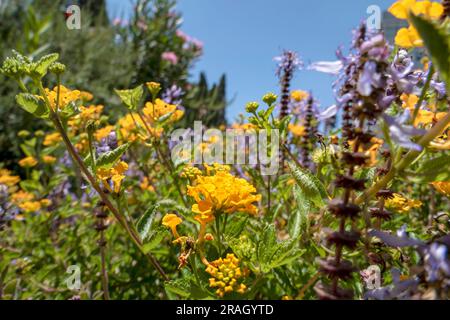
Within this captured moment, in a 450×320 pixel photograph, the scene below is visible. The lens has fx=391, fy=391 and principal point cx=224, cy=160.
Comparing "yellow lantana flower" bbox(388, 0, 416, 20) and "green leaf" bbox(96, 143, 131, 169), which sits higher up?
"yellow lantana flower" bbox(388, 0, 416, 20)

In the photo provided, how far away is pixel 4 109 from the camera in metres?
6.18

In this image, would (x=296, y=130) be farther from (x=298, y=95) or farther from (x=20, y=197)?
(x=20, y=197)

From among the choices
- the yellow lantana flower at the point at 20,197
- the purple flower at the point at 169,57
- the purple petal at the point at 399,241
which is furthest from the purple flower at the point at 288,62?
the purple flower at the point at 169,57

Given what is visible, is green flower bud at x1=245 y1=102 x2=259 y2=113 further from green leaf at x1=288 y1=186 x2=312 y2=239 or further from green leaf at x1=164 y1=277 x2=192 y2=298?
green leaf at x1=164 y1=277 x2=192 y2=298

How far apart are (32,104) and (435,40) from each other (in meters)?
0.70

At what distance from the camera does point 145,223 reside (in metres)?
0.88

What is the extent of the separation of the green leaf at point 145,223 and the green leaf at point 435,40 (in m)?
0.62

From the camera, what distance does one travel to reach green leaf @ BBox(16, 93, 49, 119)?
0.77 metres

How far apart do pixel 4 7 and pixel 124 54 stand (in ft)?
7.70

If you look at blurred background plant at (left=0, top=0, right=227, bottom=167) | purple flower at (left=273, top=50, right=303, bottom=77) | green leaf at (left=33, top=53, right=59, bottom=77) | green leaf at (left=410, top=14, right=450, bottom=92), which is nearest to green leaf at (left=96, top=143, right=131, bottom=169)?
green leaf at (left=33, top=53, right=59, bottom=77)

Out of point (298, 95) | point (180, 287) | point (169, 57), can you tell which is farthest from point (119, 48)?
point (180, 287)

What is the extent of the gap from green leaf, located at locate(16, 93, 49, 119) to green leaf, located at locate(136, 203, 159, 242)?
0.30 metres
